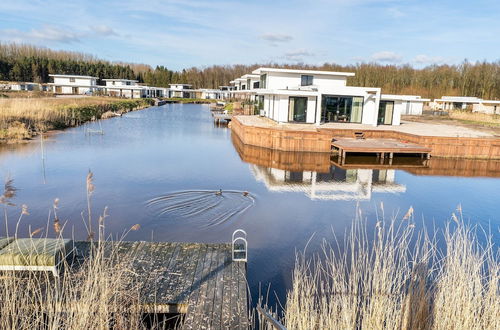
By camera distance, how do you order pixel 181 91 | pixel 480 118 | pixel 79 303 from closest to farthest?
pixel 79 303 → pixel 480 118 → pixel 181 91

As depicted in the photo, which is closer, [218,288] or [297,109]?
[218,288]

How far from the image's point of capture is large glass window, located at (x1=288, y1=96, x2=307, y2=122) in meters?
27.2

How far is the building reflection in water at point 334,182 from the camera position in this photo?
46.7 ft

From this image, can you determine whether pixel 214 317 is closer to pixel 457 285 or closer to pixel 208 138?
pixel 457 285

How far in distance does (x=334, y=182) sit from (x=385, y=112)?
596 inches

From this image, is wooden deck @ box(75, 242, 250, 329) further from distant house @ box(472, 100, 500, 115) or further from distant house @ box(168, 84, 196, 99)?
distant house @ box(168, 84, 196, 99)

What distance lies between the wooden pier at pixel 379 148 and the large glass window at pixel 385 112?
655cm

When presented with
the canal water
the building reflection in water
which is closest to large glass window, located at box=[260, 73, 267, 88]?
the canal water

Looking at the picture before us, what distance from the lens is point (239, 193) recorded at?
1341 cm

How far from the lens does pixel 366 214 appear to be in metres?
11.8

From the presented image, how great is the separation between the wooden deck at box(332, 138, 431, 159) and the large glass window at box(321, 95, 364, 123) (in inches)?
230

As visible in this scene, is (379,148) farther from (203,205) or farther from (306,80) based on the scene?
(306,80)

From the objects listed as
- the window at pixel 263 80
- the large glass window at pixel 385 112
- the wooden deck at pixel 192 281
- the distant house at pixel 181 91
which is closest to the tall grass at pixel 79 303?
the wooden deck at pixel 192 281

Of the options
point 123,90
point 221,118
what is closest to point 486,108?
point 221,118
